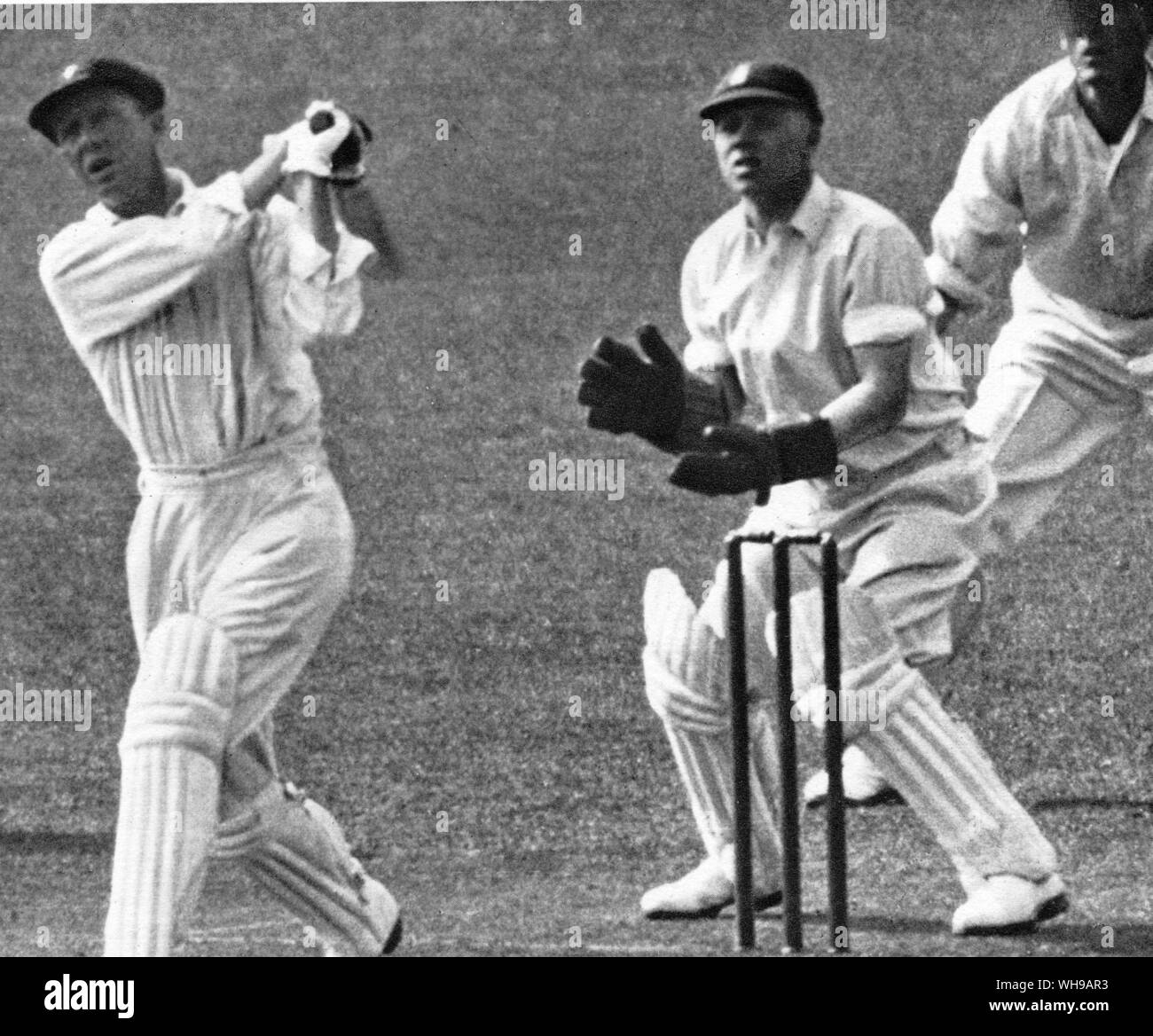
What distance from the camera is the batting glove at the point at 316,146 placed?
6.00 meters

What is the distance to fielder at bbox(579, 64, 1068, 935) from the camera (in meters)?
6.29

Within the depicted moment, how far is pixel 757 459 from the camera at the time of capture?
6180 millimetres

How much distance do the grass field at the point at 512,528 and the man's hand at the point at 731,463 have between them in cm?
74

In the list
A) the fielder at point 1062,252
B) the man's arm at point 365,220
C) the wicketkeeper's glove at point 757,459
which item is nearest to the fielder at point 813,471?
the wicketkeeper's glove at point 757,459

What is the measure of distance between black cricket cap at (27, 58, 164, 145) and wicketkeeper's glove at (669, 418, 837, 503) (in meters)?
1.04

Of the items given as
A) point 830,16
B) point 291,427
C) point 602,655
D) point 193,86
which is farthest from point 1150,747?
point 193,86

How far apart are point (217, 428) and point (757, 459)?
853 millimetres

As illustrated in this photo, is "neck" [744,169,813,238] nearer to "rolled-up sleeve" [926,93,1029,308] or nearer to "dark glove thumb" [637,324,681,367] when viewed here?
"dark glove thumb" [637,324,681,367]

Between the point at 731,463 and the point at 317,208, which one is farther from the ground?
the point at 317,208

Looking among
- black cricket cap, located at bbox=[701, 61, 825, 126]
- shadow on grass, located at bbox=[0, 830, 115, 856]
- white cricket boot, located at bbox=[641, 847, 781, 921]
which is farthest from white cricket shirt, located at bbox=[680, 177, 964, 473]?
shadow on grass, located at bbox=[0, 830, 115, 856]

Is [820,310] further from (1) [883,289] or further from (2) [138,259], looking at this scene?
(2) [138,259]

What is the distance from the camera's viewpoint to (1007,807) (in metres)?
6.34

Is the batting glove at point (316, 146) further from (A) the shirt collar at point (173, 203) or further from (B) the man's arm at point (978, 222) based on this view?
(B) the man's arm at point (978, 222)

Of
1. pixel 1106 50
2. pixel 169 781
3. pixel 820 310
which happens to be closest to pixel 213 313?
pixel 169 781
